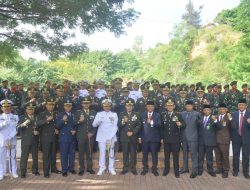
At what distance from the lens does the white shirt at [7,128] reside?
912cm

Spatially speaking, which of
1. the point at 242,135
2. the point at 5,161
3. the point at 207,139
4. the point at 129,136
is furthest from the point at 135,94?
the point at 5,161

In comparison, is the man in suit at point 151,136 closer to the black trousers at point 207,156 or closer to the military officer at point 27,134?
the black trousers at point 207,156

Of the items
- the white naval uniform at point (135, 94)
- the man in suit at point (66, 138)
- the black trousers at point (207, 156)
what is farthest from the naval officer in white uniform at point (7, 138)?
the black trousers at point (207, 156)

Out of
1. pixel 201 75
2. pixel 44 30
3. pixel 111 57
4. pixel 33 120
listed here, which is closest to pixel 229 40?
pixel 201 75

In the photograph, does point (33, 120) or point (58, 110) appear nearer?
point (33, 120)

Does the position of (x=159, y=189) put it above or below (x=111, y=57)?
below

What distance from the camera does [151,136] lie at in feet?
31.2

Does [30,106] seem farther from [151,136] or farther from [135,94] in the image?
[135,94]

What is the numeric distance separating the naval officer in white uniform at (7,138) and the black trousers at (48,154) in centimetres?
72

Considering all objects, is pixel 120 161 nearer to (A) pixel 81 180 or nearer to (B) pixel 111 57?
(A) pixel 81 180

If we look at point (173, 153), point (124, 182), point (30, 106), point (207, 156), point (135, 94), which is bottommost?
point (124, 182)

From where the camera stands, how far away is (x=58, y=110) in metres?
10.7

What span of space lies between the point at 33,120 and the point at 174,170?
365 centimetres

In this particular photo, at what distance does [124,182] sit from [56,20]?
598cm
